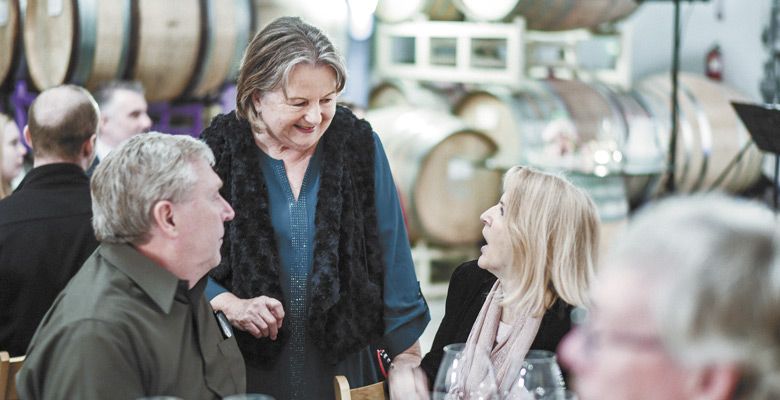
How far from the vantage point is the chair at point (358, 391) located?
215cm

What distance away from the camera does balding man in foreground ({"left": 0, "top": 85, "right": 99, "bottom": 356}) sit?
9.71 feet

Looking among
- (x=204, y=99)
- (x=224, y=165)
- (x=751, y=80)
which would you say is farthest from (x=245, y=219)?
(x=751, y=80)

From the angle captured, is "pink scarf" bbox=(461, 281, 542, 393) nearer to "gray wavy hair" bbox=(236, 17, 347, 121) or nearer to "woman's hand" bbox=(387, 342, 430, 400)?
"woman's hand" bbox=(387, 342, 430, 400)

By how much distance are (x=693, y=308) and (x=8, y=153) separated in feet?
12.5

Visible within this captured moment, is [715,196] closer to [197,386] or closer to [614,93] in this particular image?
[197,386]

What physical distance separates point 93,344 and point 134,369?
98 mm

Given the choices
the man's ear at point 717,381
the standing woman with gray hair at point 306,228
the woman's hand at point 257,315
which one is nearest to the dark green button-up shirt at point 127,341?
the woman's hand at point 257,315

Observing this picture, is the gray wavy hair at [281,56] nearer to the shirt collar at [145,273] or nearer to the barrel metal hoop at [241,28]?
the shirt collar at [145,273]

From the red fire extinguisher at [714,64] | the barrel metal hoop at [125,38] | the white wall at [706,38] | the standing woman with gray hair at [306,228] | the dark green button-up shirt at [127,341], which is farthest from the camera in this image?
the white wall at [706,38]

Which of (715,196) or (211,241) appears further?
(211,241)

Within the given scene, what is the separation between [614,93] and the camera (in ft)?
27.2

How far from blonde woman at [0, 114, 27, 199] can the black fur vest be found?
2.08m

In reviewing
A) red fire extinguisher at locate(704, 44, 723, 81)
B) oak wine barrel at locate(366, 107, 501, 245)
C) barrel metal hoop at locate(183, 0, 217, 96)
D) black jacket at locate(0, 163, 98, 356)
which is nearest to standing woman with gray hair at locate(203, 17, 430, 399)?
black jacket at locate(0, 163, 98, 356)

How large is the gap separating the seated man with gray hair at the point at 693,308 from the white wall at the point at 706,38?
31.9 ft
